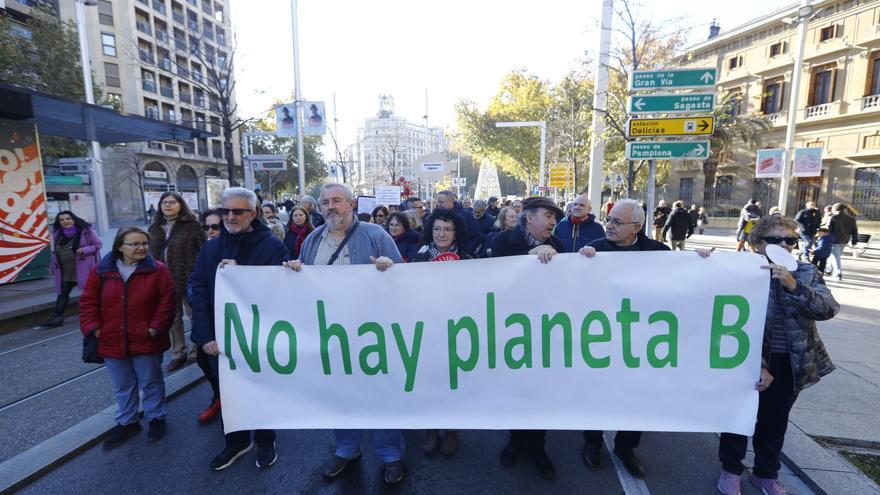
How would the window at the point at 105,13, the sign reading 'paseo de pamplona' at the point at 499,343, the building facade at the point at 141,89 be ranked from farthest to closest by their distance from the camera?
the window at the point at 105,13 < the building facade at the point at 141,89 < the sign reading 'paseo de pamplona' at the point at 499,343

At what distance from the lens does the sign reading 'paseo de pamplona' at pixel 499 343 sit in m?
2.46

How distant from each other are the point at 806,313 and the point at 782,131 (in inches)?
1114

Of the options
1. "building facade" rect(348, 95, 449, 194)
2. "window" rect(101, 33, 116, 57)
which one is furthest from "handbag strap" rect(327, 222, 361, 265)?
"building facade" rect(348, 95, 449, 194)

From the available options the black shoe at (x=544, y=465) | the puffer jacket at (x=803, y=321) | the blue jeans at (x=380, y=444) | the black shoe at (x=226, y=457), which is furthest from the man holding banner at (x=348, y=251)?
the puffer jacket at (x=803, y=321)

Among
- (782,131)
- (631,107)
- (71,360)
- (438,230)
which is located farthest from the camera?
(782,131)

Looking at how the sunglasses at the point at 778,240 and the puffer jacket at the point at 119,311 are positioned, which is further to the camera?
the puffer jacket at the point at 119,311

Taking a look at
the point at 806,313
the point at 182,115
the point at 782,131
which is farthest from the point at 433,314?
the point at 182,115

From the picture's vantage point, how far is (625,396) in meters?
2.51

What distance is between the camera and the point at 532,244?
3.06m

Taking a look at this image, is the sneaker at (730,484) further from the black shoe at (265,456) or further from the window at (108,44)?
the window at (108,44)

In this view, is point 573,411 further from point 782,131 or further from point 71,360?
point 782,131

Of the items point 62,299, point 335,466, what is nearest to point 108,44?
point 62,299

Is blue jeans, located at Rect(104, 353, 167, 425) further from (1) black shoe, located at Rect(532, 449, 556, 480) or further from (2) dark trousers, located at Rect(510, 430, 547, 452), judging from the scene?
(1) black shoe, located at Rect(532, 449, 556, 480)

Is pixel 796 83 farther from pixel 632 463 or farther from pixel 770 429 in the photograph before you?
pixel 632 463
